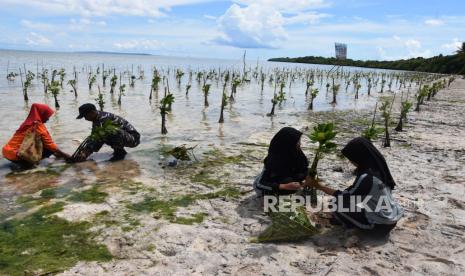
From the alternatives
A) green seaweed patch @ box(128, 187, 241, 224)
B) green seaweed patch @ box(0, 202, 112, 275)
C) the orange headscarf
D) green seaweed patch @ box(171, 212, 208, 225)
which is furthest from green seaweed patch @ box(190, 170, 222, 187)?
the orange headscarf

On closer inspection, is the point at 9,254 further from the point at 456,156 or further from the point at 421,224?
the point at 456,156

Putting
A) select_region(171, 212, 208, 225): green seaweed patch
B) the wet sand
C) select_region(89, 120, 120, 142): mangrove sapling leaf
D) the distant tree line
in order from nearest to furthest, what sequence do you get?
the wet sand
select_region(171, 212, 208, 225): green seaweed patch
select_region(89, 120, 120, 142): mangrove sapling leaf
the distant tree line

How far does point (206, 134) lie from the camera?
11.2 metres

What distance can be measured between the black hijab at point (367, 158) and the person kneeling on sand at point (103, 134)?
4961 millimetres

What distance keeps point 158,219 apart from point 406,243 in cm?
307

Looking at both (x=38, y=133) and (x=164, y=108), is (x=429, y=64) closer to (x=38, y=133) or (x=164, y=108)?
(x=164, y=108)

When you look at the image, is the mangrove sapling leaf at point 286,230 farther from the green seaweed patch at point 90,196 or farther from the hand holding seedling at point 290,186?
the green seaweed patch at point 90,196

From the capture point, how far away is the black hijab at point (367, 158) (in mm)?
4590

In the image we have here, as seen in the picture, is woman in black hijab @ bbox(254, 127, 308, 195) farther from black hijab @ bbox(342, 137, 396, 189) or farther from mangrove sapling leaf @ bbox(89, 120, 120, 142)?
mangrove sapling leaf @ bbox(89, 120, 120, 142)

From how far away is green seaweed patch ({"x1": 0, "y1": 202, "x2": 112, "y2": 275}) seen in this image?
12.9 feet

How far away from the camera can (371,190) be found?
4.59m

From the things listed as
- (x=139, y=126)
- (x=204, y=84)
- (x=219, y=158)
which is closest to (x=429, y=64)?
(x=204, y=84)

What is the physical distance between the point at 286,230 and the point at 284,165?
48.2 inches

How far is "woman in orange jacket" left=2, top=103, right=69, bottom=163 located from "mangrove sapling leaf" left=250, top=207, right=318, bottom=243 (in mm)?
4897
